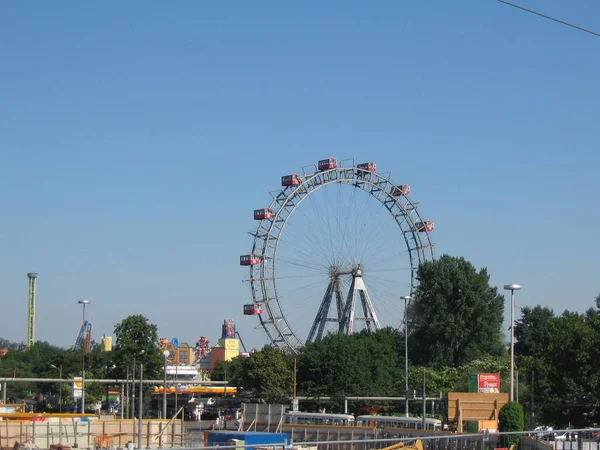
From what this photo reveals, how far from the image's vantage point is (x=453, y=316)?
3735 inches

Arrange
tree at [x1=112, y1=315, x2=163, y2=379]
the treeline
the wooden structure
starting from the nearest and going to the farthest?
1. the wooden structure
2. the treeline
3. tree at [x1=112, y1=315, x2=163, y2=379]

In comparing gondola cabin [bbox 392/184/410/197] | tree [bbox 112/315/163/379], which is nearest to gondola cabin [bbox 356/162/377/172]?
gondola cabin [bbox 392/184/410/197]

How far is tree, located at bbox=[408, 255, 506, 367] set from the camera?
94500 mm

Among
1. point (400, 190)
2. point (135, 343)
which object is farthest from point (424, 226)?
point (135, 343)

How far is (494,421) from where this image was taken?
139 ft

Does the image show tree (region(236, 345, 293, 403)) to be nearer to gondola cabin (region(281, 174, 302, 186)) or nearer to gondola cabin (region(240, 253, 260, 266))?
gondola cabin (region(240, 253, 260, 266))

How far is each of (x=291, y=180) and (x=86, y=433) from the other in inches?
1819

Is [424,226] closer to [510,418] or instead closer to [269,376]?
[269,376]

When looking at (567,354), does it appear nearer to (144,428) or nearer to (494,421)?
(494,421)

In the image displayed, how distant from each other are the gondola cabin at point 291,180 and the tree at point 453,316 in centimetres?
1762

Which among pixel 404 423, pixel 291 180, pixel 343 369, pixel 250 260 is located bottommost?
pixel 404 423

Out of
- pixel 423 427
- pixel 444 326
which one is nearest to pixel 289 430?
pixel 423 427

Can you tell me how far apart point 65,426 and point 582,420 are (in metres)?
29.3

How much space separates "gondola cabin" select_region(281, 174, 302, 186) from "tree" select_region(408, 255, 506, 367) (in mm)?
17621
